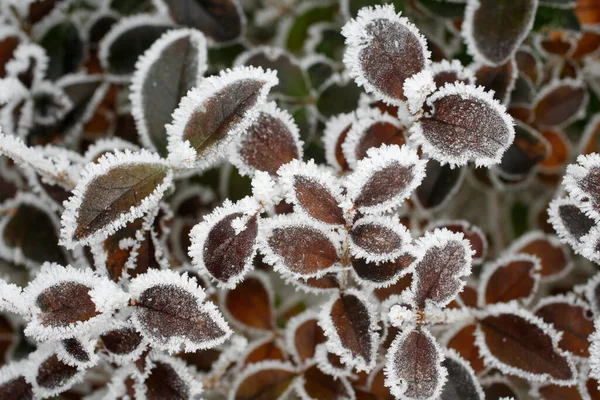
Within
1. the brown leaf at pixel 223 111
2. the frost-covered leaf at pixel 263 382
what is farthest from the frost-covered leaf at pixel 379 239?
the frost-covered leaf at pixel 263 382

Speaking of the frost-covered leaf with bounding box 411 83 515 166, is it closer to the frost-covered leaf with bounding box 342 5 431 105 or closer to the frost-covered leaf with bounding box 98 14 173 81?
the frost-covered leaf with bounding box 342 5 431 105

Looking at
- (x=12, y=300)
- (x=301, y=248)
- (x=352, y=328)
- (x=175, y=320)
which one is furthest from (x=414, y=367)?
(x=12, y=300)

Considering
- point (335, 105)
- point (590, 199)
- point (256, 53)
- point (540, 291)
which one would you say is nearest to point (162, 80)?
point (256, 53)

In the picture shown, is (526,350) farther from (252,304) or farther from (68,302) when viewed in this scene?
(68,302)

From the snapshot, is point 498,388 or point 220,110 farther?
point 498,388

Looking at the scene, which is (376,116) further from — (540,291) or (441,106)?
(540,291)

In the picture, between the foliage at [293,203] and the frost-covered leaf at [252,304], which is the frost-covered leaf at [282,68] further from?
the frost-covered leaf at [252,304]
